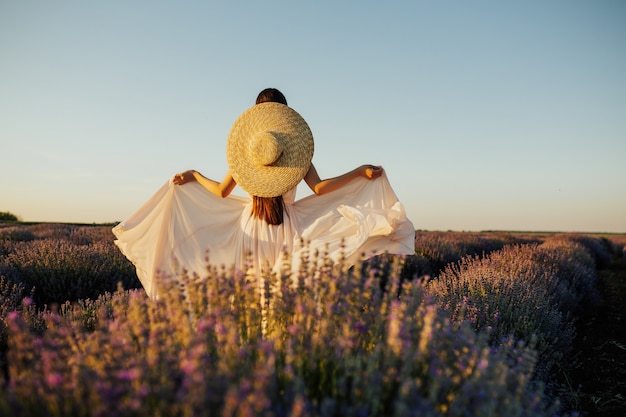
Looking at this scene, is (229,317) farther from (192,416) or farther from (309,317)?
(192,416)

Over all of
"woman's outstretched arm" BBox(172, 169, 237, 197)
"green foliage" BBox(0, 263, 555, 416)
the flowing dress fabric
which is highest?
"woman's outstretched arm" BBox(172, 169, 237, 197)

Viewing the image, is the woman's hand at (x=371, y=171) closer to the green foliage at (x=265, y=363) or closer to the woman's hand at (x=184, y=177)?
the woman's hand at (x=184, y=177)

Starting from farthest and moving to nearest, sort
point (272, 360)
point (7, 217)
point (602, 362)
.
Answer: point (7, 217) < point (602, 362) < point (272, 360)

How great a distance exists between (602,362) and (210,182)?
445 cm

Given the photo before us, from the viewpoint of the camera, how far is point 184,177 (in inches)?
174

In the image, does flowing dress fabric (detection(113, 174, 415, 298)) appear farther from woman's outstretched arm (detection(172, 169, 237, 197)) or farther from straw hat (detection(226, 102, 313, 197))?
straw hat (detection(226, 102, 313, 197))

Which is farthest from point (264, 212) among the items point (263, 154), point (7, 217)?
point (7, 217)

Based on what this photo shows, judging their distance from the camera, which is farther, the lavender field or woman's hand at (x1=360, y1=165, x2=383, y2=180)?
woman's hand at (x1=360, y1=165, x2=383, y2=180)

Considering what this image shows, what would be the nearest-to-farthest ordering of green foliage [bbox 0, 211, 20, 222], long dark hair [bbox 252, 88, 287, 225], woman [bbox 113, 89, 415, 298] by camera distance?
woman [bbox 113, 89, 415, 298]
long dark hair [bbox 252, 88, 287, 225]
green foliage [bbox 0, 211, 20, 222]

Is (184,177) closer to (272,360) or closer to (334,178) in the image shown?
(334,178)

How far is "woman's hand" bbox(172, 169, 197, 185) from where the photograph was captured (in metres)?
4.41

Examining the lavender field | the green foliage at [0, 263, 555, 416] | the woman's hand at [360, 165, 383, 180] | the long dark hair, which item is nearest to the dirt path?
the lavender field

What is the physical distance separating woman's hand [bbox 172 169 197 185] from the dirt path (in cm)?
356

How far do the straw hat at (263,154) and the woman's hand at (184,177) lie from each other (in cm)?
67
